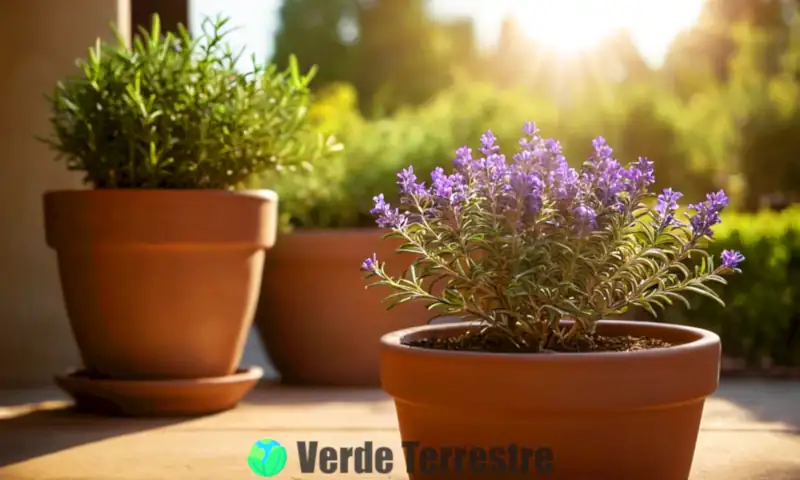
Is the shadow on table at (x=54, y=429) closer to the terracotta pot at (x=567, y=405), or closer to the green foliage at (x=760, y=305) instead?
the terracotta pot at (x=567, y=405)

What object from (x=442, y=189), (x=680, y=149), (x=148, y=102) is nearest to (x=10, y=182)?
(x=148, y=102)

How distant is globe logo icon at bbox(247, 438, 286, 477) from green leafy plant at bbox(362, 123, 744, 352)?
2.12 feet

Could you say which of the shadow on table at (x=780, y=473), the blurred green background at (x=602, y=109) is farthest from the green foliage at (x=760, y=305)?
the shadow on table at (x=780, y=473)

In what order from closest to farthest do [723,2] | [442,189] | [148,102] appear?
[442,189]
[148,102]
[723,2]

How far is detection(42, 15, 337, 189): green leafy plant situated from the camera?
119 inches

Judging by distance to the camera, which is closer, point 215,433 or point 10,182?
point 215,433

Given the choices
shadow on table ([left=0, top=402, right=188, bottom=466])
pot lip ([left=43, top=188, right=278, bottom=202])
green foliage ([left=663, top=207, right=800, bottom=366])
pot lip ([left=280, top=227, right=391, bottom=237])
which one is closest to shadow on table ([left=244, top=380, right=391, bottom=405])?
shadow on table ([left=0, top=402, right=188, bottom=466])

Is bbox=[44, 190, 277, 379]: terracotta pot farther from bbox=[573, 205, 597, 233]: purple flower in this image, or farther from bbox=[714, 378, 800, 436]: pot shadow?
bbox=[714, 378, 800, 436]: pot shadow

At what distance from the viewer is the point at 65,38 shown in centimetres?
379

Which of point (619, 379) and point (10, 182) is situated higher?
point (10, 182)

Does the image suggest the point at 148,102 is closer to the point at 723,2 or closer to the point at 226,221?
the point at 226,221

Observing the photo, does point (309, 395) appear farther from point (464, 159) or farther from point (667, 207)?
point (667, 207)

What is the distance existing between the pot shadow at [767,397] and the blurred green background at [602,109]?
0.33 meters

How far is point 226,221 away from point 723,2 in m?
23.5
